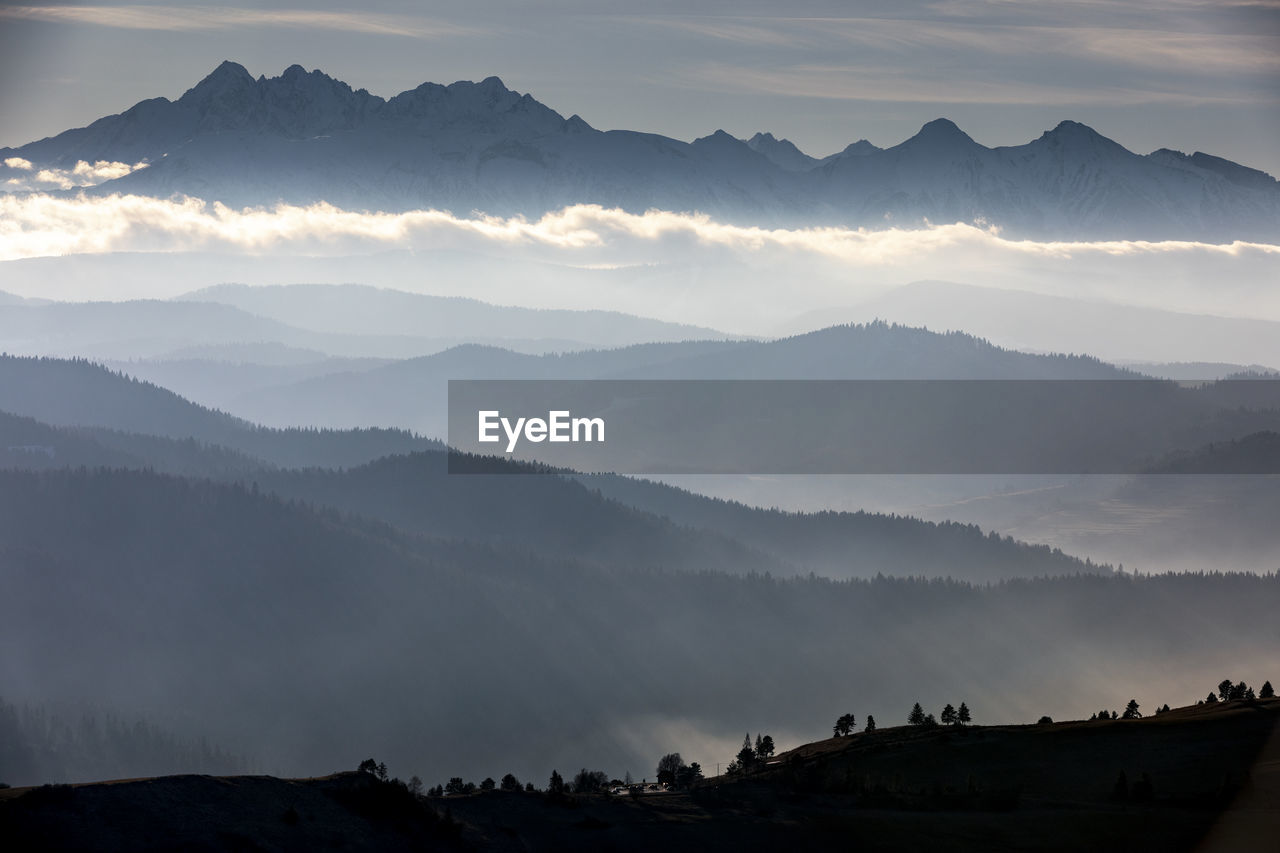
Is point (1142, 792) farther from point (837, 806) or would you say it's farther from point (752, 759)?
point (752, 759)

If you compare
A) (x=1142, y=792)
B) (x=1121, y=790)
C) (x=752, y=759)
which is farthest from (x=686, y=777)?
(x=1142, y=792)

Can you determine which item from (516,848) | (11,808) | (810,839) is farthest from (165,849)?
(810,839)

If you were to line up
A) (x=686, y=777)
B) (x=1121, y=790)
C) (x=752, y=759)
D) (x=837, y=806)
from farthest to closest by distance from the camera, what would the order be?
(x=752, y=759) < (x=686, y=777) < (x=1121, y=790) < (x=837, y=806)

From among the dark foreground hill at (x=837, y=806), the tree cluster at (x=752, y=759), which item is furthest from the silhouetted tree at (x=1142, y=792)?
the tree cluster at (x=752, y=759)

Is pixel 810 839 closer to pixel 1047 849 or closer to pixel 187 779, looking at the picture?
pixel 1047 849

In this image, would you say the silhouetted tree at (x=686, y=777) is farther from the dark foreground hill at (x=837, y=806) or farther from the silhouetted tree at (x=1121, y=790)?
the silhouetted tree at (x=1121, y=790)

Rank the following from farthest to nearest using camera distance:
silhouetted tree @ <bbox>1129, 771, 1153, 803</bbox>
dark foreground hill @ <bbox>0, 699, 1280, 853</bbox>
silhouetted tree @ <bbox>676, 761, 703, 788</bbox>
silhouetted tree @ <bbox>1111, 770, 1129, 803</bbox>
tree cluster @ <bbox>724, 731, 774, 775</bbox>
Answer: tree cluster @ <bbox>724, 731, 774, 775</bbox> < silhouetted tree @ <bbox>676, 761, 703, 788</bbox> < silhouetted tree @ <bbox>1111, 770, 1129, 803</bbox> < silhouetted tree @ <bbox>1129, 771, 1153, 803</bbox> < dark foreground hill @ <bbox>0, 699, 1280, 853</bbox>

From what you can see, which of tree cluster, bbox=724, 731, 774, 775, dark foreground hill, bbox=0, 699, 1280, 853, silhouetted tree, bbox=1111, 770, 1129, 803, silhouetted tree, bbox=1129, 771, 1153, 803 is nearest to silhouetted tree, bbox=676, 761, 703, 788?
tree cluster, bbox=724, 731, 774, 775

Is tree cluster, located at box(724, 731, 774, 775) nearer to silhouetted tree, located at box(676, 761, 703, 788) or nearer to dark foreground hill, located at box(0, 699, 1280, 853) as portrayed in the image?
silhouetted tree, located at box(676, 761, 703, 788)
